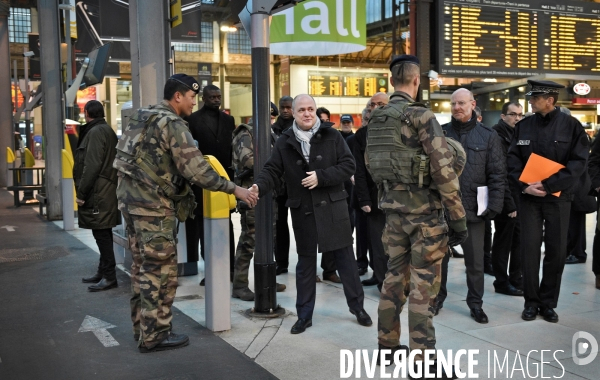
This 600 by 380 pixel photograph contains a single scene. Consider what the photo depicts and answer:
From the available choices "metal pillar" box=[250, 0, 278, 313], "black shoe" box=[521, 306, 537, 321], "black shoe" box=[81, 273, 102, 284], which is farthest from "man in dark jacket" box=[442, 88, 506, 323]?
"black shoe" box=[81, 273, 102, 284]

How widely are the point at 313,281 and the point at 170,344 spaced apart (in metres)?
1.26

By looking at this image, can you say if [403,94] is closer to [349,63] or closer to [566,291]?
[566,291]

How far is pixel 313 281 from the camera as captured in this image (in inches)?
219

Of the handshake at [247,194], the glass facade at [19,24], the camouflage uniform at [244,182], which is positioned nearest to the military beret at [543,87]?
the handshake at [247,194]

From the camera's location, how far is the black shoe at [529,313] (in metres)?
5.68

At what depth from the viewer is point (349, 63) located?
35.0 meters

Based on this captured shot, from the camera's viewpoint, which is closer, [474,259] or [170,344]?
[170,344]

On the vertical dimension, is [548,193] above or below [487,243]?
above

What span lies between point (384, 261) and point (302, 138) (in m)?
1.73

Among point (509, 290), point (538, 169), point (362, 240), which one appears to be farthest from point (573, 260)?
point (538, 169)

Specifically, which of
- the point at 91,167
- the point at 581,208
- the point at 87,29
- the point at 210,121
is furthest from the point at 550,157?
the point at 87,29

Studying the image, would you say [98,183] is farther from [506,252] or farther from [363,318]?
[506,252]

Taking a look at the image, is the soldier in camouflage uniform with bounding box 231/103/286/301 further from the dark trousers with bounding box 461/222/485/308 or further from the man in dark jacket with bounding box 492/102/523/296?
the man in dark jacket with bounding box 492/102/523/296

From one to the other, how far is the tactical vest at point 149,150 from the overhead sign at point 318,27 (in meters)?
4.25
